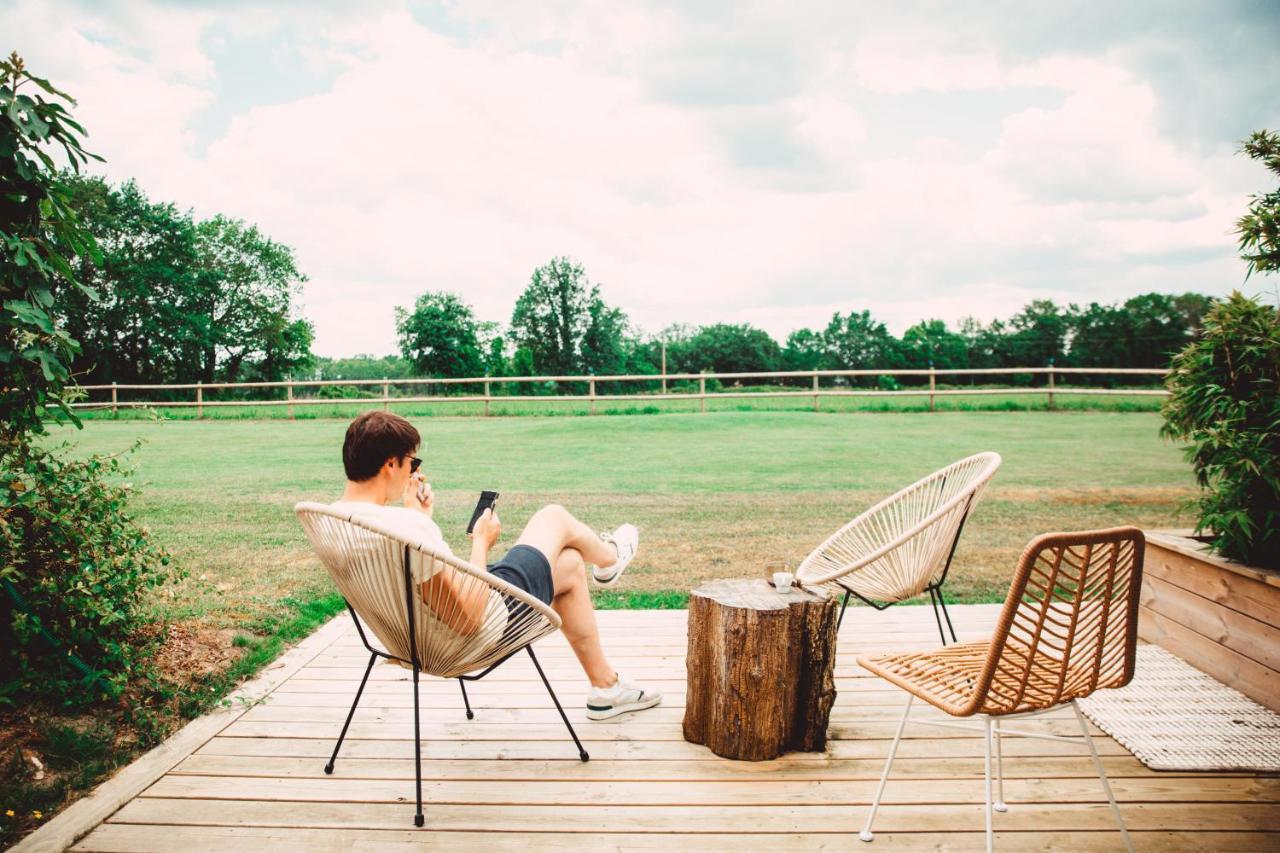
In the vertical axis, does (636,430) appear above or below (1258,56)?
below

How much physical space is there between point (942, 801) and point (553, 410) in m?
14.6

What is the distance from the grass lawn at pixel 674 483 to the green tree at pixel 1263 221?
2.03 metres

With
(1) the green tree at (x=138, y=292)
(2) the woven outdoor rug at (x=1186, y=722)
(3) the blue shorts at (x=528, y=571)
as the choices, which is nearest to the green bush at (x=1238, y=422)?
(2) the woven outdoor rug at (x=1186, y=722)

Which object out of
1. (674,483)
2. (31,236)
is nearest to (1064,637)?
(31,236)

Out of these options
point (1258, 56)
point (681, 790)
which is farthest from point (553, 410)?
point (681, 790)

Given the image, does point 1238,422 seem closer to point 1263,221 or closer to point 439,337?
point 1263,221

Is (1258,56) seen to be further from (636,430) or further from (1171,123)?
(636,430)

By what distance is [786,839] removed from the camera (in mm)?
1728

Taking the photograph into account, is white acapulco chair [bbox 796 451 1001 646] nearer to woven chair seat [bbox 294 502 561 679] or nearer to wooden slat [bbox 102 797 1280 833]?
wooden slat [bbox 102 797 1280 833]

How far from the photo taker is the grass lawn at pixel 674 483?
4.58 metres

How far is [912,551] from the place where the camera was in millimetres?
2648

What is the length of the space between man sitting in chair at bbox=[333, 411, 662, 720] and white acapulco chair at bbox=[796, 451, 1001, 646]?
0.70m

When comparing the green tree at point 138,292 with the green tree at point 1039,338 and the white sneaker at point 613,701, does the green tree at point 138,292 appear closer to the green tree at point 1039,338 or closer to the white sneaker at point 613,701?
the white sneaker at point 613,701

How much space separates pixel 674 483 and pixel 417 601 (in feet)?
20.4
